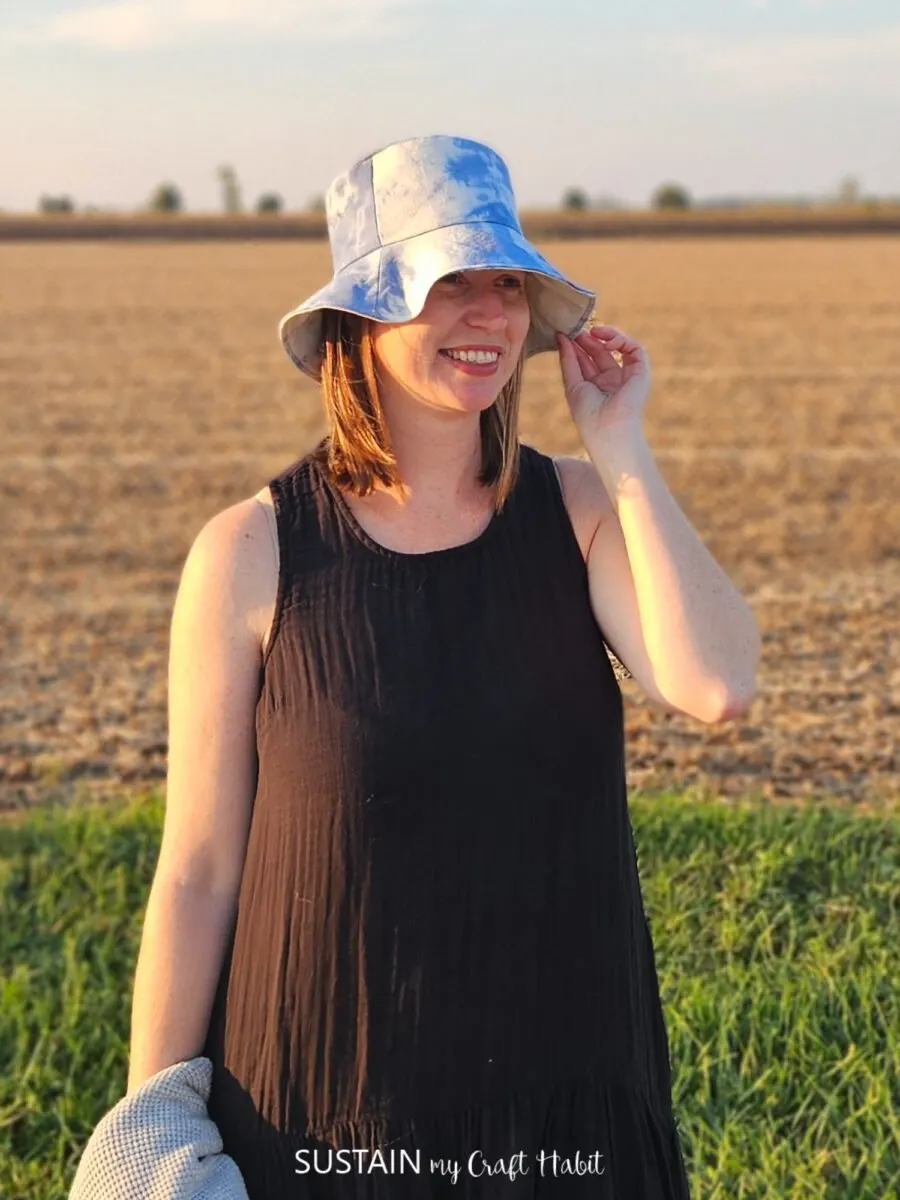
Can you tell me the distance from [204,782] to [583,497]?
0.56 m

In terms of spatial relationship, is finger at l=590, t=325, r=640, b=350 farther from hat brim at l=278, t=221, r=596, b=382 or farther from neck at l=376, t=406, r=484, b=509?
neck at l=376, t=406, r=484, b=509

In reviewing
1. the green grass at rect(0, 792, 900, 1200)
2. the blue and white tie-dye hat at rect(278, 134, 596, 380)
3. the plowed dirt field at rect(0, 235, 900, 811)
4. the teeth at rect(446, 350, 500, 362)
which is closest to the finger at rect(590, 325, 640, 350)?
the blue and white tie-dye hat at rect(278, 134, 596, 380)

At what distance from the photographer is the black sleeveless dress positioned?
64.6 inches

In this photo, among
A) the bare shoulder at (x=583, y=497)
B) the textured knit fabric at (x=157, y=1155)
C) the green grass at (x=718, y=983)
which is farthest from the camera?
the green grass at (x=718, y=983)

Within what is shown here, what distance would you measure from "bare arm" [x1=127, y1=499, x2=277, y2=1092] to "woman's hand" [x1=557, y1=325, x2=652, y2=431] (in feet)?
1.40

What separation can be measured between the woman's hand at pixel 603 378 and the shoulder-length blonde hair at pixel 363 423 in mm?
80

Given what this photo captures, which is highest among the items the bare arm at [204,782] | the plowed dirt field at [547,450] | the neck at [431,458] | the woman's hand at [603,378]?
the woman's hand at [603,378]

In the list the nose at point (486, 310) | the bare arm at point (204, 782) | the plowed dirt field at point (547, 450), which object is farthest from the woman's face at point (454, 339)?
the plowed dirt field at point (547, 450)

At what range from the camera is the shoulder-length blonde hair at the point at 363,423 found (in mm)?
1736

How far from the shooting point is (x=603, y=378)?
1.89 m

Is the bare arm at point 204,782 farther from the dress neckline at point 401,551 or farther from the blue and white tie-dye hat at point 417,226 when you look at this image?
the blue and white tie-dye hat at point 417,226

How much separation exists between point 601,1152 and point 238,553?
78cm

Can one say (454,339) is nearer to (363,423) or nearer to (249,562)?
(363,423)

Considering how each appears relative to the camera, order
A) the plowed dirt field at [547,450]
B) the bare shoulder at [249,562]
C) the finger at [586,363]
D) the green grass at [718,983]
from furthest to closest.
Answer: the plowed dirt field at [547,450]
the green grass at [718,983]
the finger at [586,363]
the bare shoulder at [249,562]
